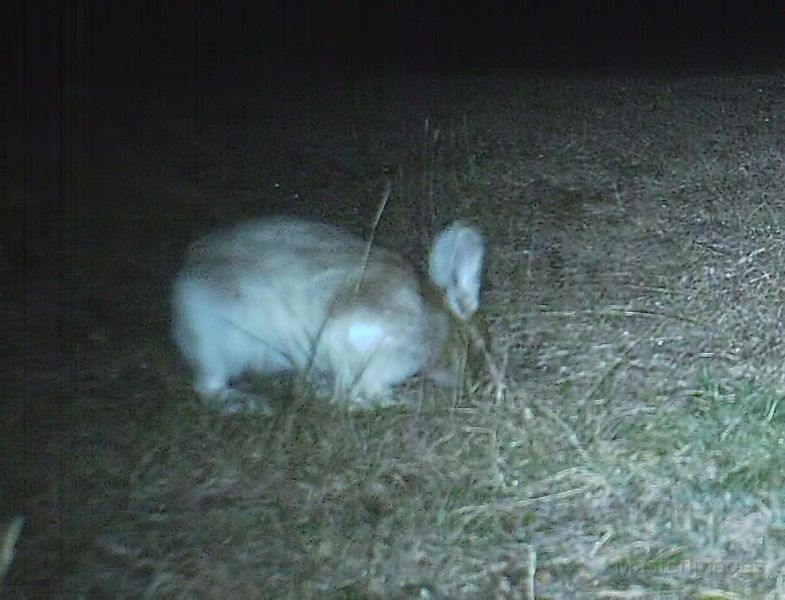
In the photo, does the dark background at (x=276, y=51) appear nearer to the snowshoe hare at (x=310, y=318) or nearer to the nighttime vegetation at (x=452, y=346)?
the nighttime vegetation at (x=452, y=346)

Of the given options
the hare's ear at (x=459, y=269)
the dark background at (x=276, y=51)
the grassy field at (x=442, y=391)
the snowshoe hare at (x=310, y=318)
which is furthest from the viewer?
the dark background at (x=276, y=51)

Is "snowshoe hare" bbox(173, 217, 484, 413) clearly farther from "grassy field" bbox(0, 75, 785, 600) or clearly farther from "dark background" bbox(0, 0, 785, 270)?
"dark background" bbox(0, 0, 785, 270)

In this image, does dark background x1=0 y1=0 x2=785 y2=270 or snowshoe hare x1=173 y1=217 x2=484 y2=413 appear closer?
snowshoe hare x1=173 y1=217 x2=484 y2=413

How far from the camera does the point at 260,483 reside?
146 cm

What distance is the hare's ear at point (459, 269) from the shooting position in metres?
1.83

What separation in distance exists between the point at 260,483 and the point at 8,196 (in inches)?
38.9

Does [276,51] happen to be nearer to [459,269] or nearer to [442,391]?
[459,269]

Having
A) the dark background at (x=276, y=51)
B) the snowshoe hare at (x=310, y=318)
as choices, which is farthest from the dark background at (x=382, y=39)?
the snowshoe hare at (x=310, y=318)

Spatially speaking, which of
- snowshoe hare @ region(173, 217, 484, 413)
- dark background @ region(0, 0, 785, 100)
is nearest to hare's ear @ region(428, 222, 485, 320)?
snowshoe hare @ region(173, 217, 484, 413)

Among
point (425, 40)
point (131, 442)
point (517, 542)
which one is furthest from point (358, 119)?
point (517, 542)

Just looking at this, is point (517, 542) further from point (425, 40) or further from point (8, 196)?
point (425, 40)

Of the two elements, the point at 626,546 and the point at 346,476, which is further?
the point at 346,476

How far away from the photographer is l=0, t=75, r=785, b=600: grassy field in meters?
1.32

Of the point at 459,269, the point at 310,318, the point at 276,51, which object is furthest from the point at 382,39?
the point at 310,318
